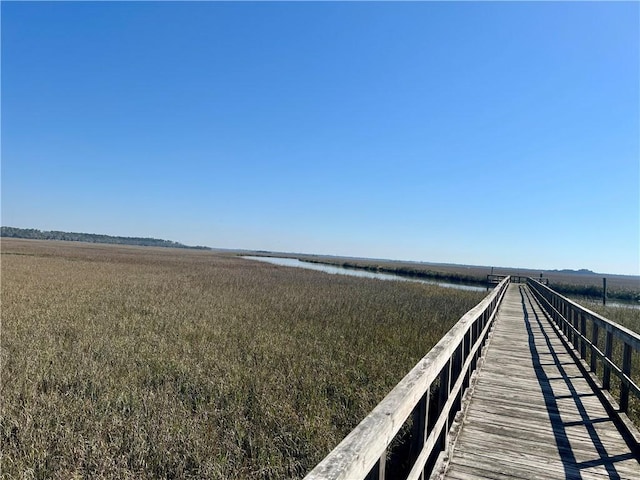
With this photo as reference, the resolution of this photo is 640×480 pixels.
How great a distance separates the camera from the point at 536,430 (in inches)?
156

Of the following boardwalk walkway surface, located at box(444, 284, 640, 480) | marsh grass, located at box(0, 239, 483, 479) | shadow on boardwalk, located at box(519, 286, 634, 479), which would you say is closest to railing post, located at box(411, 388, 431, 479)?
boardwalk walkway surface, located at box(444, 284, 640, 480)

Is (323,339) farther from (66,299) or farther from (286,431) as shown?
(66,299)

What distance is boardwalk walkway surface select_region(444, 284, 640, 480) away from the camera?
10.4 feet

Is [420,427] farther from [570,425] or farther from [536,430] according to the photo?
[570,425]

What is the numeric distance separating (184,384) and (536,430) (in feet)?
16.8

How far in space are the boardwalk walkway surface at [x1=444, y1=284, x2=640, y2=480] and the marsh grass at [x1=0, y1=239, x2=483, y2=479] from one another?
176 cm

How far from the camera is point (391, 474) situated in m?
4.32

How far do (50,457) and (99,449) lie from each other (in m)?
0.47

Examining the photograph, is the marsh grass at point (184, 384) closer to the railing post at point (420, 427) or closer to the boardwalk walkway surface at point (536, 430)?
the boardwalk walkway surface at point (536, 430)

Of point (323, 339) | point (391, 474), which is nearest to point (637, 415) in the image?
point (391, 474)

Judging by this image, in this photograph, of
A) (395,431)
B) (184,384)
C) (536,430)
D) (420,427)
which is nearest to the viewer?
(395,431)

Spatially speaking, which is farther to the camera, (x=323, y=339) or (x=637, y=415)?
(x=323, y=339)

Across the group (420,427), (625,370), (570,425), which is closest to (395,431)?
(420,427)

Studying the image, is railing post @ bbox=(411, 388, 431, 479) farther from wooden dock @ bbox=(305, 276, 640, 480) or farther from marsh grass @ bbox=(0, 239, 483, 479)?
marsh grass @ bbox=(0, 239, 483, 479)
